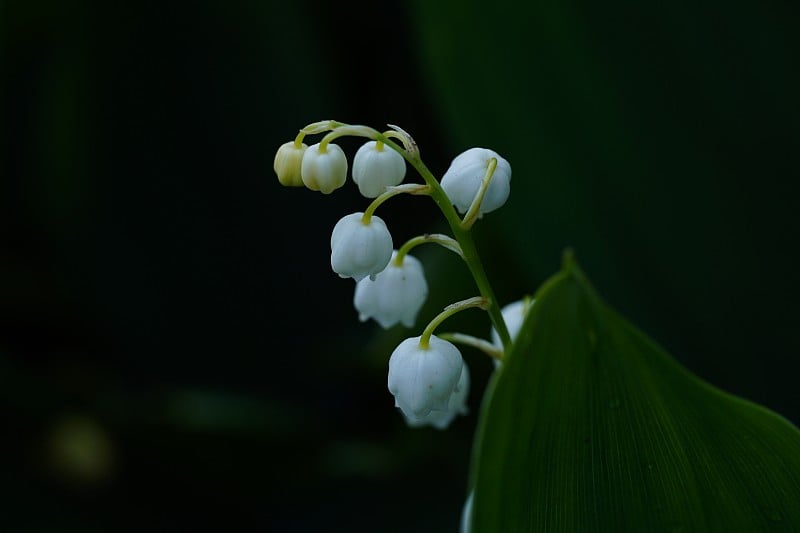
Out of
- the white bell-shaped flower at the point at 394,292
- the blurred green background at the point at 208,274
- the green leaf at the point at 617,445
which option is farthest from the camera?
the blurred green background at the point at 208,274

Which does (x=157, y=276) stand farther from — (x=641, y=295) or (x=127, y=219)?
(x=641, y=295)

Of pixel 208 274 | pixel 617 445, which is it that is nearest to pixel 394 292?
pixel 617 445

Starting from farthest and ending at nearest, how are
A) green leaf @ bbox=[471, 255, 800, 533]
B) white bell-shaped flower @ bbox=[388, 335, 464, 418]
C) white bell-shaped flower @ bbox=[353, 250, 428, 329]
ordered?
1. white bell-shaped flower @ bbox=[353, 250, 428, 329]
2. white bell-shaped flower @ bbox=[388, 335, 464, 418]
3. green leaf @ bbox=[471, 255, 800, 533]

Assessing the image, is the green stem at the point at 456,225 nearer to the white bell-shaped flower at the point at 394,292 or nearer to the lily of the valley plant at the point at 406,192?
the lily of the valley plant at the point at 406,192

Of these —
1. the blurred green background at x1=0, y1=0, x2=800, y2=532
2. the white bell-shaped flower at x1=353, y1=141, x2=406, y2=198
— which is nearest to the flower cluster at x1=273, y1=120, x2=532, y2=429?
the white bell-shaped flower at x1=353, y1=141, x2=406, y2=198

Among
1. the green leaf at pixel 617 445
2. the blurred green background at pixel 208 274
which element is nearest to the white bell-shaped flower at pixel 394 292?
the green leaf at pixel 617 445

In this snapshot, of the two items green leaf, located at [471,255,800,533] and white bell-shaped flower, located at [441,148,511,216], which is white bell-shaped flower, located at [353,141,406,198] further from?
green leaf, located at [471,255,800,533]

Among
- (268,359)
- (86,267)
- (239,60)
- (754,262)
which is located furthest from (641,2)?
(86,267)
